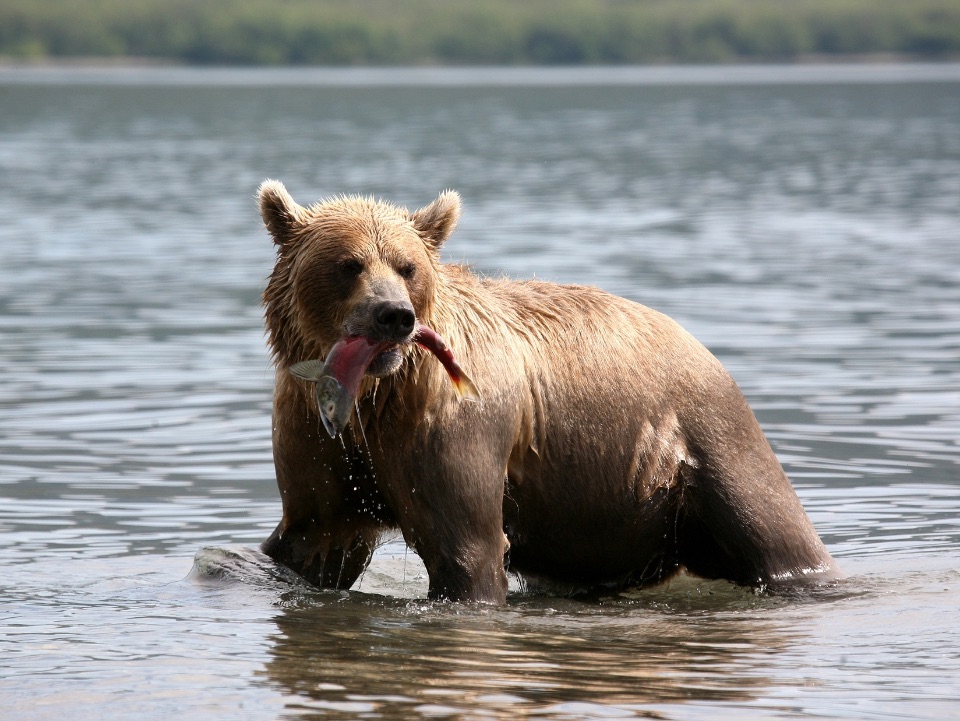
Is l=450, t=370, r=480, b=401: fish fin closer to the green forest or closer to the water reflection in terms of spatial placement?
the water reflection

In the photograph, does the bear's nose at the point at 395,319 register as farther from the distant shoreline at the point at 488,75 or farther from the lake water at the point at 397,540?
the distant shoreline at the point at 488,75

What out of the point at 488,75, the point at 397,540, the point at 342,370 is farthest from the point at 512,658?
the point at 488,75

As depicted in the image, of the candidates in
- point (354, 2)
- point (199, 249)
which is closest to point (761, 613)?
point (199, 249)

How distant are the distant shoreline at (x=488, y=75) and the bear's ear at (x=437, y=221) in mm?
69714

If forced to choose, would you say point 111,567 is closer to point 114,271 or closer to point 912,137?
point 114,271

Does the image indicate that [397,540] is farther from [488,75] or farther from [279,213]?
[488,75]

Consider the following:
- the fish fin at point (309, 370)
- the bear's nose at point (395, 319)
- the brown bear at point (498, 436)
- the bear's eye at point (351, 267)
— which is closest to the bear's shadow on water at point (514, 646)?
the brown bear at point (498, 436)

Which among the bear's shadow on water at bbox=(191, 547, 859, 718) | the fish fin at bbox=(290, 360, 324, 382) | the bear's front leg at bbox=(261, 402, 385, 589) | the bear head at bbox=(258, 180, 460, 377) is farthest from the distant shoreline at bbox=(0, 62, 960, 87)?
the fish fin at bbox=(290, 360, 324, 382)

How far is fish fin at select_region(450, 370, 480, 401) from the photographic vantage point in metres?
6.24

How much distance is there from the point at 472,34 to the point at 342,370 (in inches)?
3848

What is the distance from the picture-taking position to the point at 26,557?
7.98m

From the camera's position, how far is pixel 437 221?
6.60 meters

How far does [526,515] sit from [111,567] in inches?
84.0

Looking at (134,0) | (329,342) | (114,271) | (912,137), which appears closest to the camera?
(329,342)
